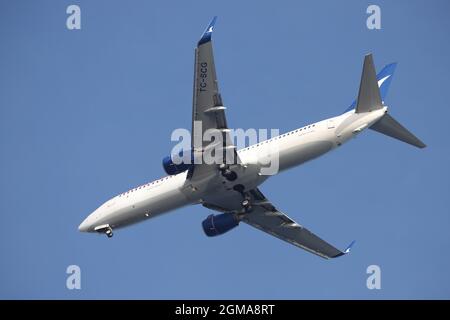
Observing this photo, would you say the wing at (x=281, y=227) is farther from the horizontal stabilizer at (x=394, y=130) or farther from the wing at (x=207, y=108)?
the horizontal stabilizer at (x=394, y=130)

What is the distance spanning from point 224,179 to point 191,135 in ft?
13.1

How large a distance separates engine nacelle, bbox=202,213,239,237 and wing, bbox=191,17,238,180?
5.78 m

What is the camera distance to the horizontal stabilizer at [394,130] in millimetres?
49691

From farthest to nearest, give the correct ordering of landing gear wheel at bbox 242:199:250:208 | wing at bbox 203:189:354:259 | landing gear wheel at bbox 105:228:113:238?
1. wing at bbox 203:189:354:259
2. landing gear wheel at bbox 105:228:113:238
3. landing gear wheel at bbox 242:199:250:208

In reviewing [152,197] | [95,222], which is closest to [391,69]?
[152,197]

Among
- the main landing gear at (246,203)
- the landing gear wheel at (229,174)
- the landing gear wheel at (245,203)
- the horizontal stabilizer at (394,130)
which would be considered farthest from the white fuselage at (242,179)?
the landing gear wheel at (245,203)

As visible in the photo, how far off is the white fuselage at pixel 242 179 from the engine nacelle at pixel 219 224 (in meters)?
2.97

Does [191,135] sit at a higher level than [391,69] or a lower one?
lower

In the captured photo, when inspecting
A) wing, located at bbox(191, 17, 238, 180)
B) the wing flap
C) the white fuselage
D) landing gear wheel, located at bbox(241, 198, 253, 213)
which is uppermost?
wing, located at bbox(191, 17, 238, 180)

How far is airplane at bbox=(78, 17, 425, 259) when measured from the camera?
156 feet

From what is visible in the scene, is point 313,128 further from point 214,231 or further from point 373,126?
point 214,231

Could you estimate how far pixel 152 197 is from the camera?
53.8 metres

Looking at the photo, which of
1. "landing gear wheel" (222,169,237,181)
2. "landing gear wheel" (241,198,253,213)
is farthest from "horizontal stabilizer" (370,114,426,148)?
"landing gear wheel" (241,198,253,213)

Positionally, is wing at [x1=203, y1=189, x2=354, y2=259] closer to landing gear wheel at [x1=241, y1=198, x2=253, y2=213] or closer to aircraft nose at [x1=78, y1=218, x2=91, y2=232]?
landing gear wheel at [x1=241, y1=198, x2=253, y2=213]
